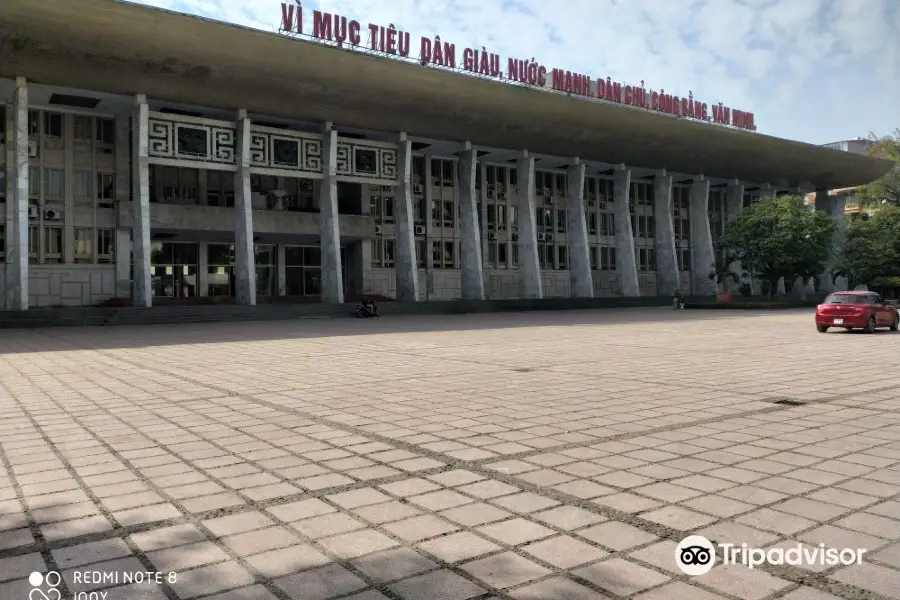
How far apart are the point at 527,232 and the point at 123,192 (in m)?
26.3

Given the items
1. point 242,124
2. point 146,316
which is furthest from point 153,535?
point 242,124

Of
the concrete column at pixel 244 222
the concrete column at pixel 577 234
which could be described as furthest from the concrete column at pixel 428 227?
the concrete column at pixel 244 222

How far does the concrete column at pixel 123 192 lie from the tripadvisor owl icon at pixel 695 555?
131ft

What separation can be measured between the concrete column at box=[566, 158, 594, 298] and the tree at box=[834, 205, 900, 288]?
2098 cm

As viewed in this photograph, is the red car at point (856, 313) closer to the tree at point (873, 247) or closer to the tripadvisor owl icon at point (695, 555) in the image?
the tripadvisor owl icon at point (695, 555)

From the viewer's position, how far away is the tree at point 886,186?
60656 millimetres

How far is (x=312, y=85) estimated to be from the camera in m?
35.2

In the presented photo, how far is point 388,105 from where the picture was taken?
126 feet

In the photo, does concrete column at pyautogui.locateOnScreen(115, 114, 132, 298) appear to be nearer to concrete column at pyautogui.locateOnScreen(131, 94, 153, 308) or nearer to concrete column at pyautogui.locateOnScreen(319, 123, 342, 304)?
concrete column at pyautogui.locateOnScreen(131, 94, 153, 308)

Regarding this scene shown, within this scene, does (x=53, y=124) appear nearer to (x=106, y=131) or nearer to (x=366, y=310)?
(x=106, y=131)

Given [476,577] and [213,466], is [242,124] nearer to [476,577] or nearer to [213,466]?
[213,466]

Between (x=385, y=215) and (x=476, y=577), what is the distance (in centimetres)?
4551

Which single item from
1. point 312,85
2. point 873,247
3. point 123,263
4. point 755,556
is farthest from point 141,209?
point 873,247

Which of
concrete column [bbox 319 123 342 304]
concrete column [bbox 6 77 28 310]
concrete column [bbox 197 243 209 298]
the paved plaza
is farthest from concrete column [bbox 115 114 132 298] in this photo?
the paved plaza
